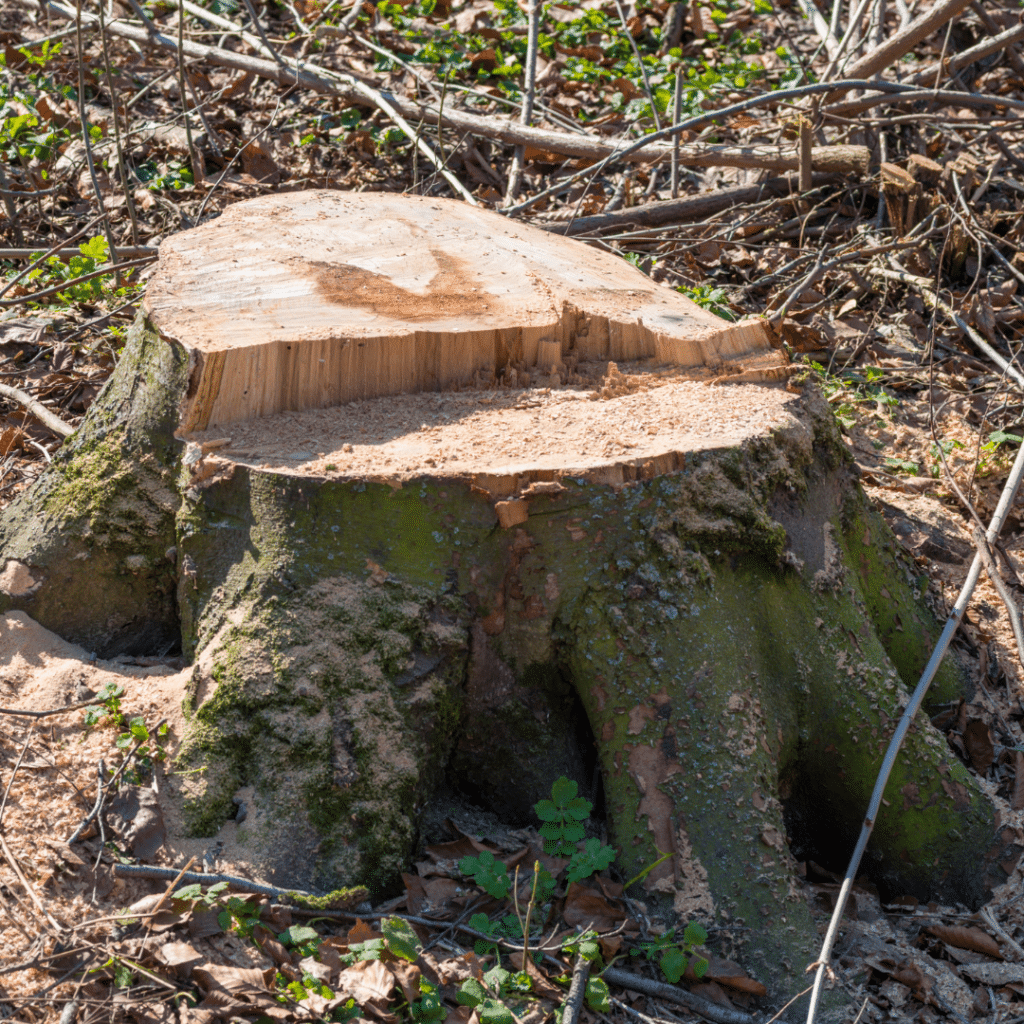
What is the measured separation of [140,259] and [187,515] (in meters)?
2.14

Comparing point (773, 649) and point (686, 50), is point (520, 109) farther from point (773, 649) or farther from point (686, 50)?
point (773, 649)

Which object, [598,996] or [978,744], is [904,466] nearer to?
[978,744]

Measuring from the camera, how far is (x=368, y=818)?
1994 mm

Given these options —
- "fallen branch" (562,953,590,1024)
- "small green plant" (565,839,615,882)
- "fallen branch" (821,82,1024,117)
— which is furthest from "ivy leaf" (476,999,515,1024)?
"fallen branch" (821,82,1024,117)

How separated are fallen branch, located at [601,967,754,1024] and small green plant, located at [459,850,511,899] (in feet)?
0.88

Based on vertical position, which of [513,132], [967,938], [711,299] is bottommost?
[967,938]

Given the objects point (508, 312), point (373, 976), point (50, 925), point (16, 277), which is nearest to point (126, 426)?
point (508, 312)

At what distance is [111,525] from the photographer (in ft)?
7.72

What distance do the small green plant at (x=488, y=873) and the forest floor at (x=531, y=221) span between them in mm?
66

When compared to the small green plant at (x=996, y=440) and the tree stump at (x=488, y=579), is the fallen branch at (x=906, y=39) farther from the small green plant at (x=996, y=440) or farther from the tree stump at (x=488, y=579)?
the tree stump at (x=488, y=579)

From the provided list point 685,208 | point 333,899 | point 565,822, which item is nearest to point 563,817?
point 565,822

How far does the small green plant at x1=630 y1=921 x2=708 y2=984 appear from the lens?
188cm

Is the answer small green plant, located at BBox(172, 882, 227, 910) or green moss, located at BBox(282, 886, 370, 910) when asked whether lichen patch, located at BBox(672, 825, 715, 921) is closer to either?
green moss, located at BBox(282, 886, 370, 910)

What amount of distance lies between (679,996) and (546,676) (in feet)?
2.36
